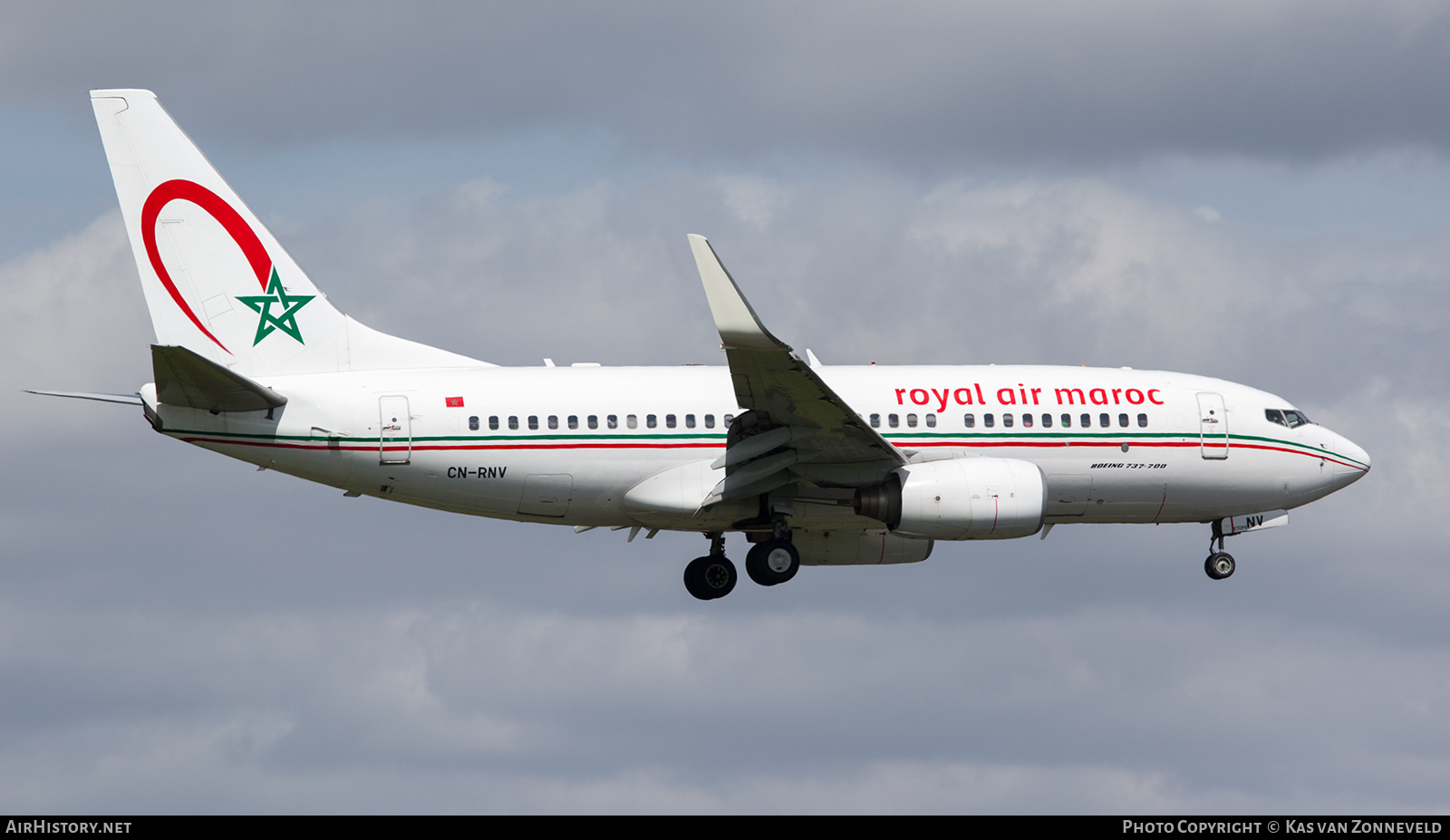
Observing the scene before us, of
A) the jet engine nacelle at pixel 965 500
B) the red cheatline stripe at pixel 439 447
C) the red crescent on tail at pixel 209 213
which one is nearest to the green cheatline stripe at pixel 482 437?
the red cheatline stripe at pixel 439 447

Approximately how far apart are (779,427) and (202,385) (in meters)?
13.3

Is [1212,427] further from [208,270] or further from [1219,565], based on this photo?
[208,270]

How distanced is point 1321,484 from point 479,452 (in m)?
23.0

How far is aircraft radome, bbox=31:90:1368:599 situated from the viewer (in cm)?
4122

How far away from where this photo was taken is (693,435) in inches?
1688

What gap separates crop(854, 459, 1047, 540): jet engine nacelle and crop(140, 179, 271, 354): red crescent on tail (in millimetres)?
16267

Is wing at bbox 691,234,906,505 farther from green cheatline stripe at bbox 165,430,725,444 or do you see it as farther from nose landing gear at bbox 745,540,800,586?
nose landing gear at bbox 745,540,800,586

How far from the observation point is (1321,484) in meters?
47.9

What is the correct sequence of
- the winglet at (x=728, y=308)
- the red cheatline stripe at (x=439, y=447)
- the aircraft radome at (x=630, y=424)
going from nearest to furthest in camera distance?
the winglet at (x=728, y=308) < the red cheatline stripe at (x=439, y=447) < the aircraft radome at (x=630, y=424)

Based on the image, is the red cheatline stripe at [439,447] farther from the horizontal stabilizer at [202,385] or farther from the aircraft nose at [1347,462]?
the aircraft nose at [1347,462]

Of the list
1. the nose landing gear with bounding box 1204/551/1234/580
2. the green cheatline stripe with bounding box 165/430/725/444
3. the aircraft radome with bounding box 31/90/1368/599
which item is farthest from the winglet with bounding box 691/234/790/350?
the nose landing gear with bounding box 1204/551/1234/580

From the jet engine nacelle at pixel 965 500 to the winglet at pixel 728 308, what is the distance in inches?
245

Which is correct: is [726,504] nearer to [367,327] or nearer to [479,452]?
[479,452]

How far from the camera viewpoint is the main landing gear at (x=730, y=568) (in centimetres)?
4428
